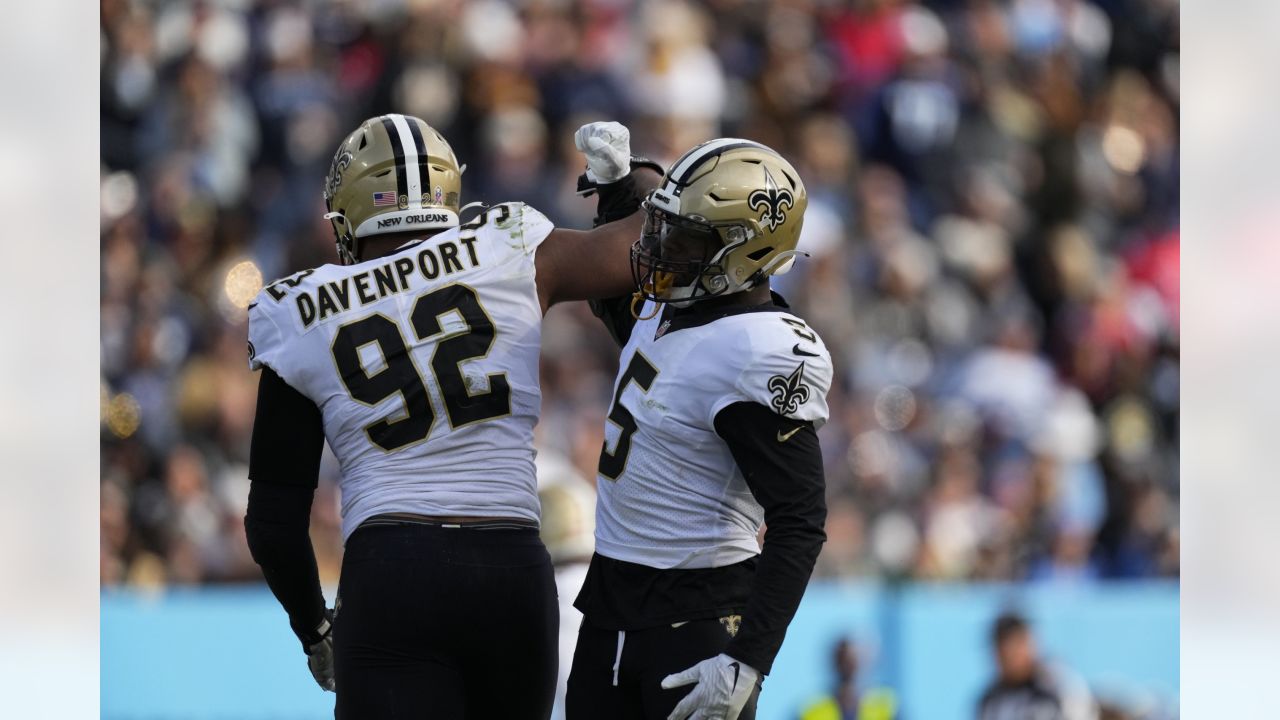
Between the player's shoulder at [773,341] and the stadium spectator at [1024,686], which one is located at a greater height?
the player's shoulder at [773,341]

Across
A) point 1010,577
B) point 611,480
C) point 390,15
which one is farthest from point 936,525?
point 611,480

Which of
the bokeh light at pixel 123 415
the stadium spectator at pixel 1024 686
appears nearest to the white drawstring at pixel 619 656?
the stadium spectator at pixel 1024 686

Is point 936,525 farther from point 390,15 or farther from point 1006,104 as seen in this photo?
point 390,15

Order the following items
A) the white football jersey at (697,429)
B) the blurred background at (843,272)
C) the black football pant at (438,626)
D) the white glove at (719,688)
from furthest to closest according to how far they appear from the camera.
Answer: the blurred background at (843,272)
the black football pant at (438,626)
the white football jersey at (697,429)
the white glove at (719,688)

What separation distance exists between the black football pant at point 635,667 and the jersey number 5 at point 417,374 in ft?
1.47

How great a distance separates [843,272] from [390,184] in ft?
15.7

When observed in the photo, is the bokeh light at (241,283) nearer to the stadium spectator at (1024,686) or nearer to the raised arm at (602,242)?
the stadium spectator at (1024,686)

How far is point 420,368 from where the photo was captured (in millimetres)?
2695

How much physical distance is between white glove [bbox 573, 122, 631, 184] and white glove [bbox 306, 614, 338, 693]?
3.55ft

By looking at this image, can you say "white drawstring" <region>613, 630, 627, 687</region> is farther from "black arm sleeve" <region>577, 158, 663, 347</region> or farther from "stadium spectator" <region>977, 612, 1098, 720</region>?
"stadium spectator" <region>977, 612, 1098, 720</region>

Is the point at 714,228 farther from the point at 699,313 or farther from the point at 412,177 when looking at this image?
the point at 412,177

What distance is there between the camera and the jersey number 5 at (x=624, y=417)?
8.73 ft
